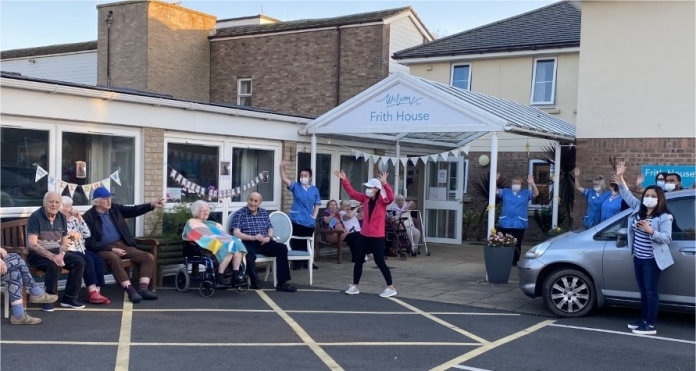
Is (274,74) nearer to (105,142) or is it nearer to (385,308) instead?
(105,142)

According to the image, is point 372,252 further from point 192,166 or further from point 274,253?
point 192,166

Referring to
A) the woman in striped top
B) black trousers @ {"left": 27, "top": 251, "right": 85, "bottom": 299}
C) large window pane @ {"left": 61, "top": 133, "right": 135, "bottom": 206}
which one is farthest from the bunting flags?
the woman in striped top

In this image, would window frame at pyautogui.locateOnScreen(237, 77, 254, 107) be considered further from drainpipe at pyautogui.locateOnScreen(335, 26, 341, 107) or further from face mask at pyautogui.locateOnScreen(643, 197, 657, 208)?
face mask at pyautogui.locateOnScreen(643, 197, 657, 208)

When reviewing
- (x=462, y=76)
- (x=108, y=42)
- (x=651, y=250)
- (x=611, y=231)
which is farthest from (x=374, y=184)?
(x=108, y=42)

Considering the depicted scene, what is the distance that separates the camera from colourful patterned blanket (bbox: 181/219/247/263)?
9.07 meters

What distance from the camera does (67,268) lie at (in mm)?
8094

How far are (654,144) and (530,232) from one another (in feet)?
19.1

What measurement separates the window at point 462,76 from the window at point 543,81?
181 centimetres

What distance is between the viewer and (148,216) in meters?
10.3

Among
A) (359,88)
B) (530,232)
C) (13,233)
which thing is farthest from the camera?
(359,88)

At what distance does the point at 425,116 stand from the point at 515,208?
244 centimetres

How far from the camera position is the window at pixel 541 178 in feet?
58.3

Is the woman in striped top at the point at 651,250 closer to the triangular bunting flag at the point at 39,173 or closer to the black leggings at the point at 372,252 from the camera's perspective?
the black leggings at the point at 372,252

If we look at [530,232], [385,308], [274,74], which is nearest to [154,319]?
[385,308]
